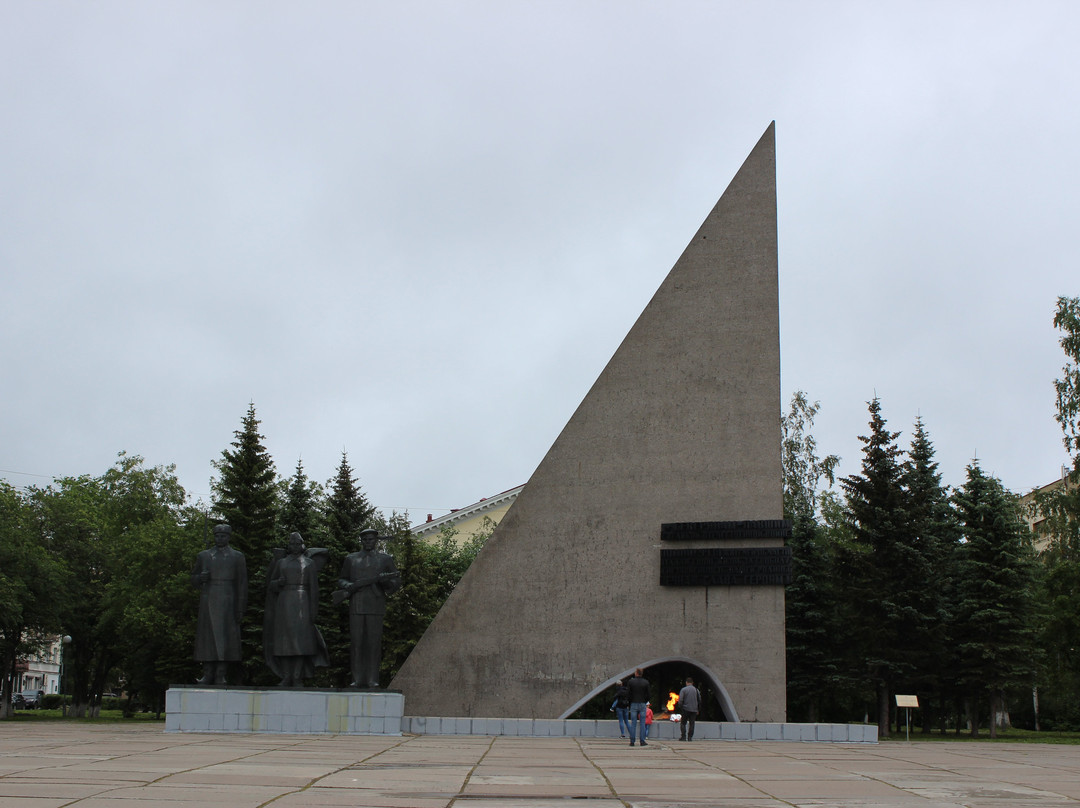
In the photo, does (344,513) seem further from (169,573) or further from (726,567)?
(726,567)

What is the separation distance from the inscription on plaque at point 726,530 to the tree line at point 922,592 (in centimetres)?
810

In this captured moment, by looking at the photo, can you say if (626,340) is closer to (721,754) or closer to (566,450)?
(566,450)

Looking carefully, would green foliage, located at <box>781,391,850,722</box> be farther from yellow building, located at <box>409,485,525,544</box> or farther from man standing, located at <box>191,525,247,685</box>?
yellow building, located at <box>409,485,525,544</box>

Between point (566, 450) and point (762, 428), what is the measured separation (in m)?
3.04

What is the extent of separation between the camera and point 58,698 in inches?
1767

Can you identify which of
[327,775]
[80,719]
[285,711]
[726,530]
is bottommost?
[80,719]

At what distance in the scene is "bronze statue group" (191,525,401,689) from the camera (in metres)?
13.9

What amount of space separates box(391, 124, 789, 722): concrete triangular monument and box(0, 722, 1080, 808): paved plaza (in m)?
2.66

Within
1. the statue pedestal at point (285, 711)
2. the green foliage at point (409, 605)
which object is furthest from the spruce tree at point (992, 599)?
the statue pedestal at point (285, 711)

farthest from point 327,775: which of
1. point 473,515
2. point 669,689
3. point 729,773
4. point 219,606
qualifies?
point 473,515

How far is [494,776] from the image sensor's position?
728 centimetres

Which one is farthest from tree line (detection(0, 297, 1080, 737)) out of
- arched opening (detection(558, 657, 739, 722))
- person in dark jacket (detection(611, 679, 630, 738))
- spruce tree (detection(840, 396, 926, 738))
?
person in dark jacket (detection(611, 679, 630, 738))

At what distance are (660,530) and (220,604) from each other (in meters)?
6.57

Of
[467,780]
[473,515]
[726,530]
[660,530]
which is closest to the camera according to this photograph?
[467,780]
